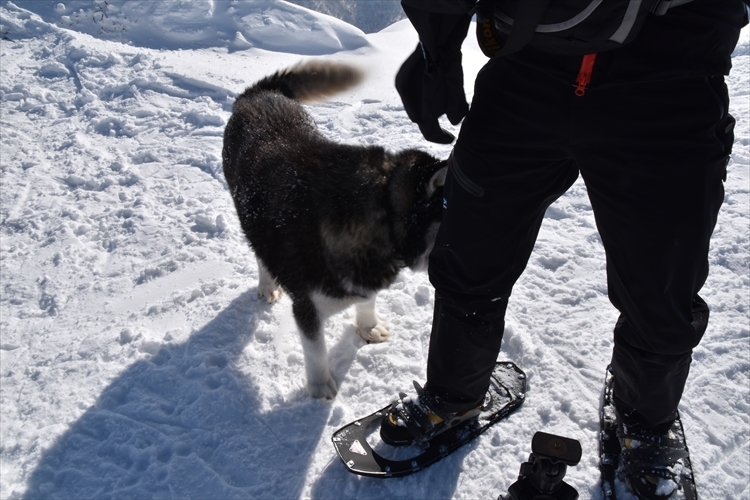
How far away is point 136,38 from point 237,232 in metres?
4.53

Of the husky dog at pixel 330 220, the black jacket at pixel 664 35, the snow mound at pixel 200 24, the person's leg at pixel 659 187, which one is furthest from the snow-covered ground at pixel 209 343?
the snow mound at pixel 200 24

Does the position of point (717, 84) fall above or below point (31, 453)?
above

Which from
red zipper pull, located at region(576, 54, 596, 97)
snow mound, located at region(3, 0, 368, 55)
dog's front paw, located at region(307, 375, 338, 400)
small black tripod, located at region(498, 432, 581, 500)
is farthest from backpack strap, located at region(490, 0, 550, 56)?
snow mound, located at region(3, 0, 368, 55)

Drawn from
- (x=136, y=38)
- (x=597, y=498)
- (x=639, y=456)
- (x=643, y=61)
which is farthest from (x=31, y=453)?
(x=136, y=38)

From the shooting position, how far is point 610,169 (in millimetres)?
1331

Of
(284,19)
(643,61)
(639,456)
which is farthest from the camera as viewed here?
(284,19)

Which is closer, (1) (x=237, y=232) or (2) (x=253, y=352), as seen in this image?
(2) (x=253, y=352)

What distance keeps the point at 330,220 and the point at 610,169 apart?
1.06 meters

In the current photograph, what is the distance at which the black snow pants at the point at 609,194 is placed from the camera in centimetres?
125

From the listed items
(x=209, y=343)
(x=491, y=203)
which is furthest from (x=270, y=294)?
(x=491, y=203)

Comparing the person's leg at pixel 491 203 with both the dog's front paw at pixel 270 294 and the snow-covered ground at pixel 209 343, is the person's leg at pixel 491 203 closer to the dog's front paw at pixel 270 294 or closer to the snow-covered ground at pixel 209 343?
the snow-covered ground at pixel 209 343

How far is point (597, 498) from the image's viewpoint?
172 centimetres

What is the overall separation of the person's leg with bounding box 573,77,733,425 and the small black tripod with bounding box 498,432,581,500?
440 mm

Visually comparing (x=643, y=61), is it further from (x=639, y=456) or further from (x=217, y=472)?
(x=217, y=472)
